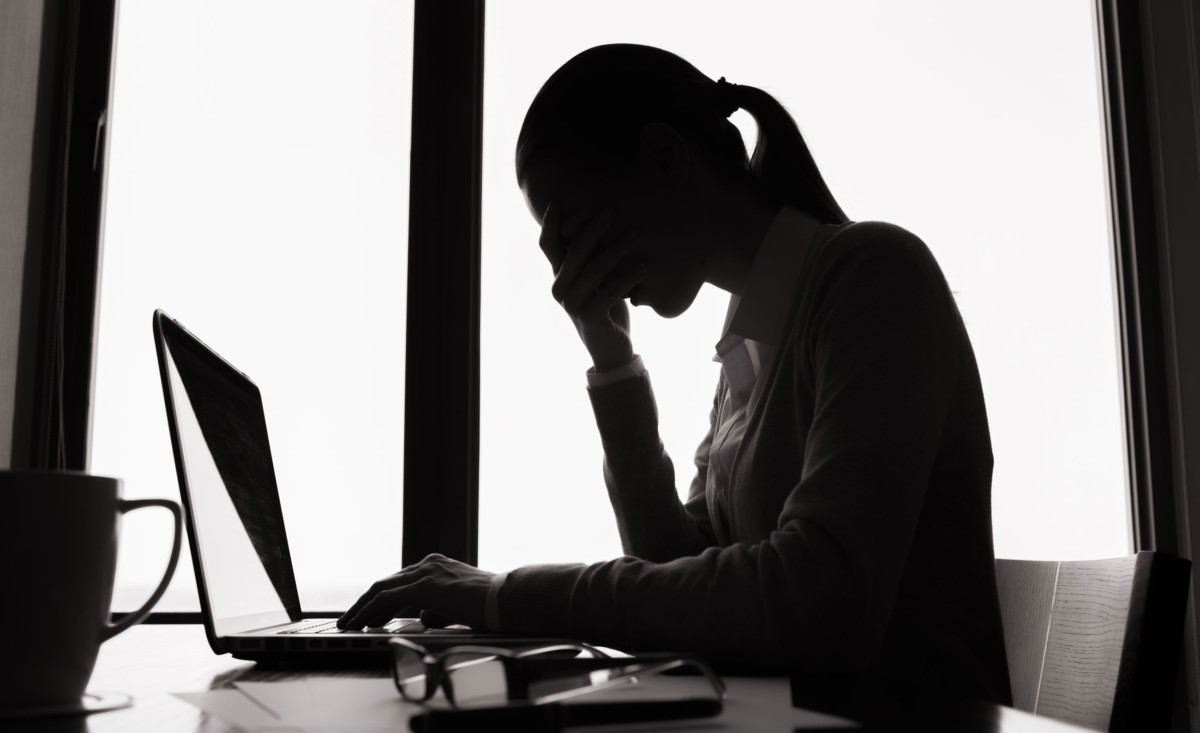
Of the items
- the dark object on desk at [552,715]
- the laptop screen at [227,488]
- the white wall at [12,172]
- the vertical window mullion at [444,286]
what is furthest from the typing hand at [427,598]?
the white wall at [12,172]

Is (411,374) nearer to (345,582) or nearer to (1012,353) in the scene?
(345,582)

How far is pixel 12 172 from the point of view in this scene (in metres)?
1.69

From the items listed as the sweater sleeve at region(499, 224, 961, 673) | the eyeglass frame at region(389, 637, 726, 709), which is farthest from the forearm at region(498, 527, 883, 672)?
the eyeglass frame at region(389, 637, 726, 709)

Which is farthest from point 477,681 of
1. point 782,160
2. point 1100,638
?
point 782,160

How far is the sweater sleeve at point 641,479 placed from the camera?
1.25 m

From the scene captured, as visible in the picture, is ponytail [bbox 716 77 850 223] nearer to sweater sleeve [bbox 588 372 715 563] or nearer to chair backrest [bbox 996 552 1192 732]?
sweater sleeve [bbox 588 372 715 563]

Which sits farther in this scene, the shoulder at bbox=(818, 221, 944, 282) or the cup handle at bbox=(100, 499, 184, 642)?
the shoulder at bbox=(818, 221, 944, 282)

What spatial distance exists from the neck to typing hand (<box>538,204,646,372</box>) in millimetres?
93

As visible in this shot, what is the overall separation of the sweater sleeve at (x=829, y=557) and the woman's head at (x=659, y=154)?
32 centimetres

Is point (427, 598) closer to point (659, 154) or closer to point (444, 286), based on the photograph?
point (659, 154)

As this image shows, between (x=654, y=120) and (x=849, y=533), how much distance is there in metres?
0.56

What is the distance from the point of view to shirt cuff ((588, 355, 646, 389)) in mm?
1292

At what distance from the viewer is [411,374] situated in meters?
1.80

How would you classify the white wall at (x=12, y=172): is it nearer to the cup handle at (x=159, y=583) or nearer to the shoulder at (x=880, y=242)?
the cup handle at (x=159, y=583)
